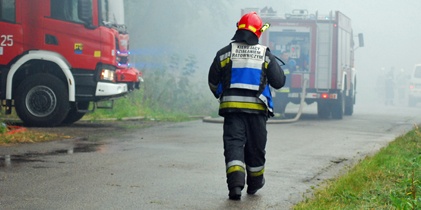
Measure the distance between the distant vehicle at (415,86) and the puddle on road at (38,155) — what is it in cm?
3151

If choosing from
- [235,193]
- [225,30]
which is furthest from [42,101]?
[225,30]

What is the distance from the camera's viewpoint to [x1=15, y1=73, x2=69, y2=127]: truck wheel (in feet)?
51.2

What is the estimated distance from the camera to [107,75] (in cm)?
1605

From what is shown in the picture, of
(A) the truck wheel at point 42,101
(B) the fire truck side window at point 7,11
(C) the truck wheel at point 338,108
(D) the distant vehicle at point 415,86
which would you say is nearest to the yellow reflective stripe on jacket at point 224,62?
(A) the truck wheel at point 42,101

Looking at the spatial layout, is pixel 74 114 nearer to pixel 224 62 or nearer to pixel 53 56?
pixel 53 56

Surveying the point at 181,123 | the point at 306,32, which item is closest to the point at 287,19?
the point at 306,32

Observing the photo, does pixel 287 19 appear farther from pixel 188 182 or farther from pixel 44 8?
pixel 188 182

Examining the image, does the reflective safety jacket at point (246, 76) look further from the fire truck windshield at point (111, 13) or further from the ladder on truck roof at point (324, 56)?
the ladder on truck roof at point (324, 56)

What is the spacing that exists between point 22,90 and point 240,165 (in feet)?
29.2

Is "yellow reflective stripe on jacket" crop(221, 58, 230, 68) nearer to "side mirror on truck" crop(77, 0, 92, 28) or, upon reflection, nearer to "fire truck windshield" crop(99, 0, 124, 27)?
"side mirror on truck" crop(77, 0, 92, 28)

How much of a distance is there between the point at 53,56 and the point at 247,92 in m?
8.41

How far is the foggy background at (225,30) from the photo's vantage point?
30.1 metres

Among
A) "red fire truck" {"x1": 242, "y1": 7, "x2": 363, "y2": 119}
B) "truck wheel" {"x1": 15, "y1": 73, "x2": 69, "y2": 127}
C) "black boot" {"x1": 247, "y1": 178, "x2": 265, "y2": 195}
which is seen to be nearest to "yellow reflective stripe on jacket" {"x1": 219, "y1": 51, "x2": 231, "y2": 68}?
"black boot" {"x1": 247, "y1": 178, "x2": 265, "y2": 195}

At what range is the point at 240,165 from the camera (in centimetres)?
753
